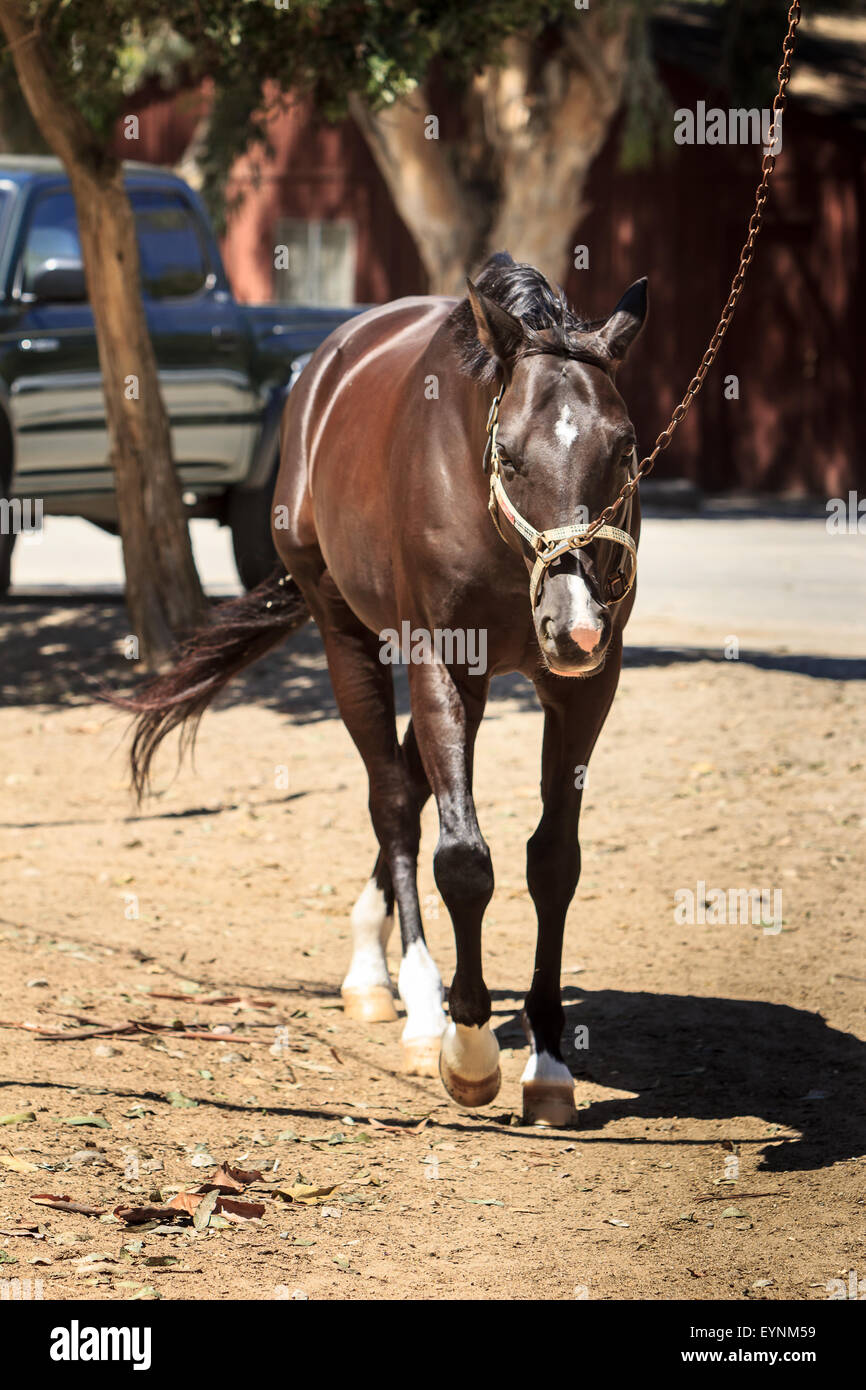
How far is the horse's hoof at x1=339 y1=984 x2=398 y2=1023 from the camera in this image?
5.68m

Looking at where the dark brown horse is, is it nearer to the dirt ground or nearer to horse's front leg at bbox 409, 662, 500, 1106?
horse's front leg at bbox 409, 662, 500, 1106

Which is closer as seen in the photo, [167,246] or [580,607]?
[580,607]

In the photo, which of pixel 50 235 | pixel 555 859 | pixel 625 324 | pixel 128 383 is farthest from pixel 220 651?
pixel 50 235

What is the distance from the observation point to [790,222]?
24.0 meters

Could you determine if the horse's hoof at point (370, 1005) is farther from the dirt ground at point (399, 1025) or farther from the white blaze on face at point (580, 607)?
the white blaze on face at point (580, 607)

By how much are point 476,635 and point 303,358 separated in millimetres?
7857

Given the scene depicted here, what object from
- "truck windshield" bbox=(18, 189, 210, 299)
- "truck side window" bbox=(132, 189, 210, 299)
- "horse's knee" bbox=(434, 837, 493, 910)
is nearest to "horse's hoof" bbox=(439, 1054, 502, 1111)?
"horse's knee" bbox=(434, 837, 493, 910)

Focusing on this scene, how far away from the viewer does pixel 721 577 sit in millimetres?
15578

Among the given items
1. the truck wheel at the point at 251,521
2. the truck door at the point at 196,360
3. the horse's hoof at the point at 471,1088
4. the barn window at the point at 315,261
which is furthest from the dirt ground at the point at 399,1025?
the barn window at the point at 315,261

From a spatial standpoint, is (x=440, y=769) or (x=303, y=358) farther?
(x=303, y=358)

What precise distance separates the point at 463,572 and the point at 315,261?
71.8 ft

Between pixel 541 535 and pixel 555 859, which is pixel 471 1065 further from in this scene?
pixel 541 535

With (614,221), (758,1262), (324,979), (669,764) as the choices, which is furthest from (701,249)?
(758,1262)
